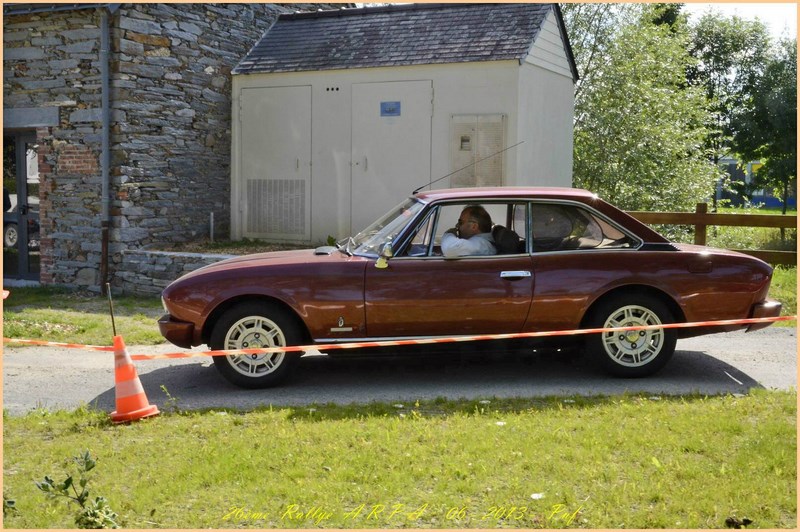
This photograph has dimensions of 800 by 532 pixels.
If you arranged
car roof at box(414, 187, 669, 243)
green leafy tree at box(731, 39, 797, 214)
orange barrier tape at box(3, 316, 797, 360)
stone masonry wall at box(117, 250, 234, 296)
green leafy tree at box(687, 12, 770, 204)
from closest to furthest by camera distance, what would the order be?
orange barrier tape at box(3, 316, 797, 360) → car roof at box(414, 187, 669, 243) → stone masonry wall at box(117, 250, 234, 296) → green leafy tree at box(731, 39, 797, 214) → green leafy tree at box(687, 12, 770, 204)

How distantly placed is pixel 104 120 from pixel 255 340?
26.5 feet

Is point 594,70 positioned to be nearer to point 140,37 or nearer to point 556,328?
point 140,37

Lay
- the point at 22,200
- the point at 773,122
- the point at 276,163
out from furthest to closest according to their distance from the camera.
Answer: the point at 773,122, the point at 276,163, the point at 22,200

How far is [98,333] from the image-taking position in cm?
1059

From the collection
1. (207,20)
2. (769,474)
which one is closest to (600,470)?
(769,474)

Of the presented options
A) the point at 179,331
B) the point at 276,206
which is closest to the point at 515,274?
the point at 179,331

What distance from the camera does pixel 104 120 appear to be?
46.1 ft

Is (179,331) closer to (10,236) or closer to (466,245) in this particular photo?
(466,245)

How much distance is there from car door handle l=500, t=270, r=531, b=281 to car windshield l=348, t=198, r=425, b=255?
3.08 ft

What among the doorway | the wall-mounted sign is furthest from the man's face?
the doorway

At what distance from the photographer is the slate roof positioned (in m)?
14.4

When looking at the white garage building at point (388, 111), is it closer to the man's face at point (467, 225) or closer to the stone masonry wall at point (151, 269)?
the stone masonry wall at point (151, 269)

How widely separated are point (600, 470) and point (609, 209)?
3.20 m

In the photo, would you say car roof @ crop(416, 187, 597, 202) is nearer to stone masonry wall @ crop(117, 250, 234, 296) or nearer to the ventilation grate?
stone masonry wall @ crop(117, 250, 234, 296)
